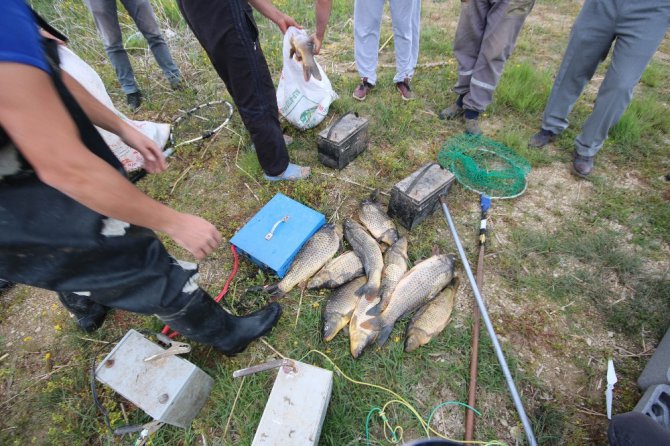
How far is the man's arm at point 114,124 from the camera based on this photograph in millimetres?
1668

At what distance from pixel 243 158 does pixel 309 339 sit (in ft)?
7.41

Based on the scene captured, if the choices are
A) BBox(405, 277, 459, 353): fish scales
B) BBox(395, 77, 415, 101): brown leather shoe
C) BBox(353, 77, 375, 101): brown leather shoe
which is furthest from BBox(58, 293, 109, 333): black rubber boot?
BBox(395, 77, 415, 101): brown leather shoe

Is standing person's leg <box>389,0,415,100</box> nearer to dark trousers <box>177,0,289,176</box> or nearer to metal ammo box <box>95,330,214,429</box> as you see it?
dark trousers <box>177,0,289,176</box>

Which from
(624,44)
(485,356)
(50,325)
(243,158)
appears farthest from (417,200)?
(50,325)

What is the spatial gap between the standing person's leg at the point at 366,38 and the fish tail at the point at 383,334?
3280 millimetres

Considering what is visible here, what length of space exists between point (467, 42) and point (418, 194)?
225cm

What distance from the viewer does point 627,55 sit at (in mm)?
2902

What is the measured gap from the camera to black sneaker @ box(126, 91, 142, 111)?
4.54 metres

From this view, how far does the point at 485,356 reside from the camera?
235 centimetres

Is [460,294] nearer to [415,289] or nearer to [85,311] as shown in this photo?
[415,289]

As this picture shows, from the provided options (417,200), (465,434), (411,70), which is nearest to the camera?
(465,434)

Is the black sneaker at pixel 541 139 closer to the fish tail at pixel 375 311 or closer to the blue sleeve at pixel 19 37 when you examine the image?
the fish tail at pixel 375 311

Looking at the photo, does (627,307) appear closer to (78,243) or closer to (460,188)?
(460,188)

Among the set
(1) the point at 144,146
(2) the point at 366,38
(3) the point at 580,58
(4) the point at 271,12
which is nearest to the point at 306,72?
(4) the point at 271,12
